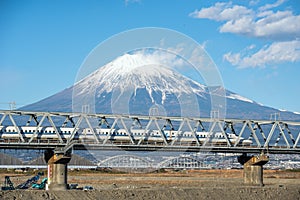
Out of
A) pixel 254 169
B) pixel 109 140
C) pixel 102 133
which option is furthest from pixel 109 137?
pixel 254 169

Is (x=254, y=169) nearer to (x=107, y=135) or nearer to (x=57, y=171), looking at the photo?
(x=107, y=135)

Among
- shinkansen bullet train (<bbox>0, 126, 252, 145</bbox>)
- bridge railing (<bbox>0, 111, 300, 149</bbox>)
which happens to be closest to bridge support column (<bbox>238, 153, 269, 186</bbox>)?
bridge railing (<bbox>0, 111, 300, 149</bbox>)

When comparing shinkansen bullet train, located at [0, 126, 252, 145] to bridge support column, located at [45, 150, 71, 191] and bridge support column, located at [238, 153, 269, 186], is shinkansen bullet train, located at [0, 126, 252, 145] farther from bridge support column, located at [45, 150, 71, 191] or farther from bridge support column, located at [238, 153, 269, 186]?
bridge support column, located at [45, 150, 71, 191]

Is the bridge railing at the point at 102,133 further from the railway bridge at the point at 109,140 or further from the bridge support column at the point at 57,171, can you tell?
the bridge support column at the point at 57,171

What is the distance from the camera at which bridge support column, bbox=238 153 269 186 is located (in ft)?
262

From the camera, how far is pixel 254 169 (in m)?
80.7

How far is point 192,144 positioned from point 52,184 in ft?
67.7

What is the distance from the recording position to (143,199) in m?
61.6

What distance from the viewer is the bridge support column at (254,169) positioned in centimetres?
7981

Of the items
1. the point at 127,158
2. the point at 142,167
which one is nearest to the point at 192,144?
the point at 142,167

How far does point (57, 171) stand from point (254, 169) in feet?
84.2

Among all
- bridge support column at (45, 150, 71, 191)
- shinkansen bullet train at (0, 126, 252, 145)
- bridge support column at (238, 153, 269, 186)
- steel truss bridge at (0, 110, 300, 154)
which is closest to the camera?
bridge support column at (45, 150, 71, 191)

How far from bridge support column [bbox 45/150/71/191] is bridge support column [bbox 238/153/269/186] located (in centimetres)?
2394

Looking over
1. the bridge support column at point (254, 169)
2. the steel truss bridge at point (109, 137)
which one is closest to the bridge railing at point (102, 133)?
the steel truss bridge at point (109, 137)
